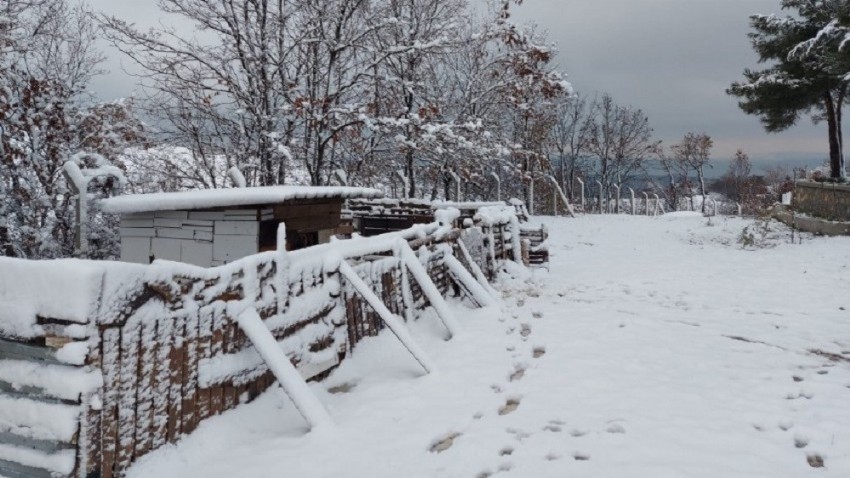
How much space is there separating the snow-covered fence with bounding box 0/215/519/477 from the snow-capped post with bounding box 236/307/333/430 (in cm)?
10

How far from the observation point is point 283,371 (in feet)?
12.7

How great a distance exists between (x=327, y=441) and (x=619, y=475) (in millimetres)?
1952

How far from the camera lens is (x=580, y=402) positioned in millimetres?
4316

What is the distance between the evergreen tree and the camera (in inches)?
779

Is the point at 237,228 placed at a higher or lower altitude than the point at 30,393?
higher

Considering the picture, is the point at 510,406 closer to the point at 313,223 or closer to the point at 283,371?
the point at 283,371

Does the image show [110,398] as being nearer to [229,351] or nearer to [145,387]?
[145,387]

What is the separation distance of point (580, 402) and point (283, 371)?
2.44m

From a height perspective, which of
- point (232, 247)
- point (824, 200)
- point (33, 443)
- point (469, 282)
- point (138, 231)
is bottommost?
point (33, 443)

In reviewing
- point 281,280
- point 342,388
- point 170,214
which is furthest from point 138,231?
point 342,388

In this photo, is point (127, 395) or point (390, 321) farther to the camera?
point (390, 321)

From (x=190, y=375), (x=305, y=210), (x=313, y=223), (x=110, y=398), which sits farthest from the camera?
(x=313, y=223)

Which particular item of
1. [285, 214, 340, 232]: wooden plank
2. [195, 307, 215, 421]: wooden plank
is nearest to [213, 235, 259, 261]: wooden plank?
[285, 214, 340, 232]: wooden plank

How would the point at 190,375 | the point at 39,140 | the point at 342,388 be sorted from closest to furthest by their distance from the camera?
the point at 190,375
the point at 342,388
the point at 39,140
